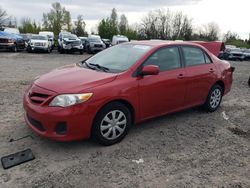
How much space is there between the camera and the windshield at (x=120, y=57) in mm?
4539

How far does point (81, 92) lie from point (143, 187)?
4.95ft

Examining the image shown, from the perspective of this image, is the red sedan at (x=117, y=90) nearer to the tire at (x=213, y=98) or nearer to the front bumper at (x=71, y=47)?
the tire at (x=213, y=98)

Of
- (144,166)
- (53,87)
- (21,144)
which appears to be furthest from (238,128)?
(21,144)

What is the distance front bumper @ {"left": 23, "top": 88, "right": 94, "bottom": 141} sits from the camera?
12.2ft

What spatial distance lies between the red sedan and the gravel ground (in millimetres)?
312

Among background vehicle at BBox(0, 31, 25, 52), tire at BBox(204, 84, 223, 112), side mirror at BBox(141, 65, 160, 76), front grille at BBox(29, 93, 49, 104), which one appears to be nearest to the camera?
front grille at BBox(29, 93, 49, 104)

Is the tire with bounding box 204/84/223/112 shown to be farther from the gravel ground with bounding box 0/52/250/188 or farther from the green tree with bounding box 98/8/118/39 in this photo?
the green tree with bounding box 98/8/118/39

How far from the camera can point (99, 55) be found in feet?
17.5

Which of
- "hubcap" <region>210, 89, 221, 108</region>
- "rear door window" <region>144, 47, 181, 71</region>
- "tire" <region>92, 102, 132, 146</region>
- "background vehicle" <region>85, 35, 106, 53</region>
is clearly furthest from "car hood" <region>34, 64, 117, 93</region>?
"background vehicle" <region>85, 35, 106, 53</region>

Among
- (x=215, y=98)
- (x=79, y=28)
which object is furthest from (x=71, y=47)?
(x=79, y=28)

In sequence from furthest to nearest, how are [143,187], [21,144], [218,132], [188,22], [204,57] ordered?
[188,22] → [204,57] → [218,132] → [21,144] → [143,187]

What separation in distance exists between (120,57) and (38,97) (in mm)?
1620

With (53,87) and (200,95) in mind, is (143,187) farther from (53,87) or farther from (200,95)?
(200,95)

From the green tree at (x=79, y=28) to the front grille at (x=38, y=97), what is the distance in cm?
5603
